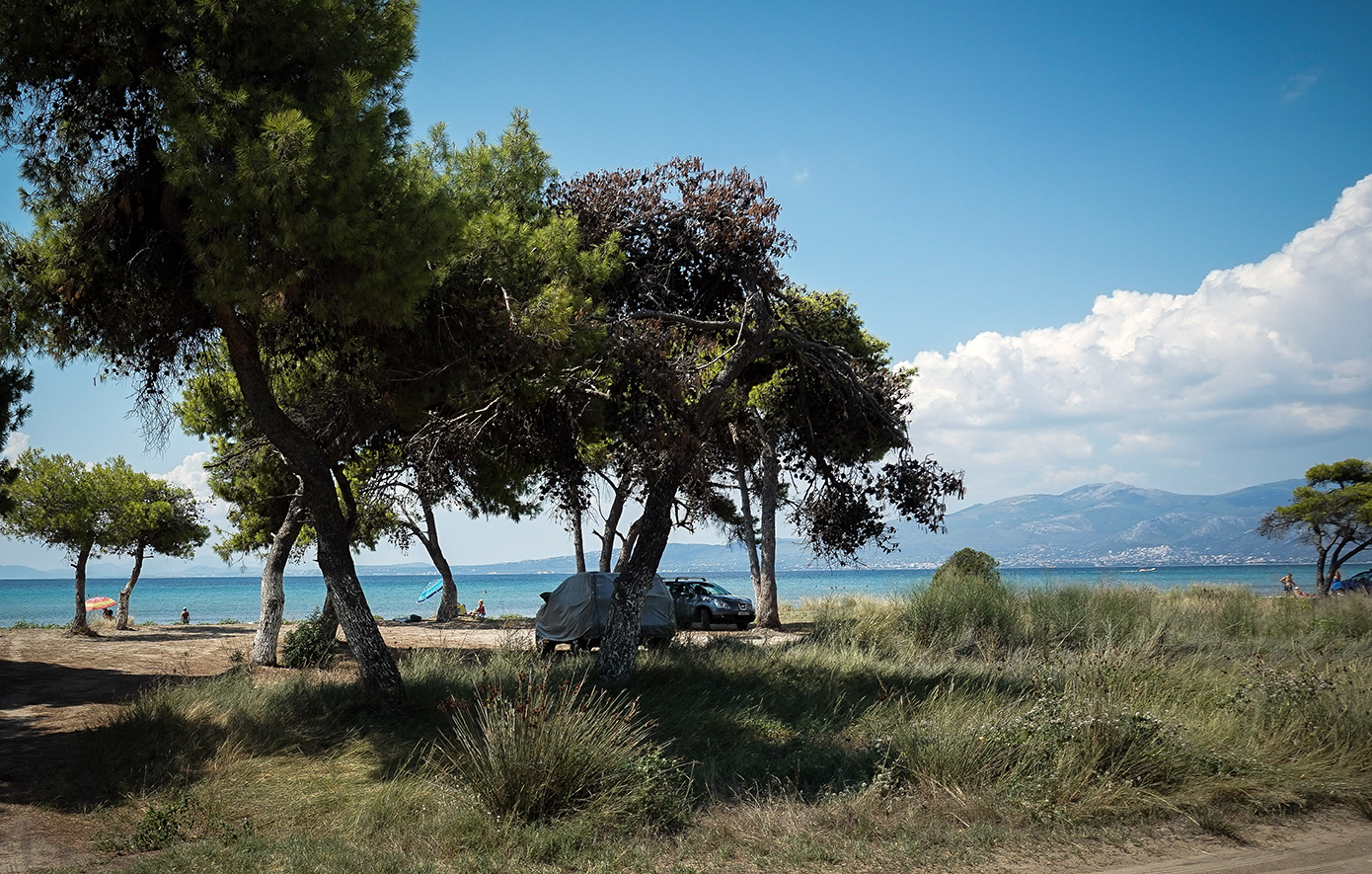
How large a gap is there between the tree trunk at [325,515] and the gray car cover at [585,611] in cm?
660

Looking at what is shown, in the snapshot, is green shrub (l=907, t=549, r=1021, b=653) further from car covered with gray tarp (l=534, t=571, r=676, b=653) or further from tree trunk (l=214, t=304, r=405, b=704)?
tree trunk (l=214, t=304, r=405, b=704)

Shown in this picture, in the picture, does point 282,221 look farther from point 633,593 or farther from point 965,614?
point 965,614

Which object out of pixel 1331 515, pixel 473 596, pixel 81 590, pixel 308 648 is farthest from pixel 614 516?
pixel 473 596

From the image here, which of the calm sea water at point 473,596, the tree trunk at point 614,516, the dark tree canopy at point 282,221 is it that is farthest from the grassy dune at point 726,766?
the tree trunk at point 614,516

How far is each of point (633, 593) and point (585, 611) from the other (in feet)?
21.3

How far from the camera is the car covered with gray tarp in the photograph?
16.9 meters

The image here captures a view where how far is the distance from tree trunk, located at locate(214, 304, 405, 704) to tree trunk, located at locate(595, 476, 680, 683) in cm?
258

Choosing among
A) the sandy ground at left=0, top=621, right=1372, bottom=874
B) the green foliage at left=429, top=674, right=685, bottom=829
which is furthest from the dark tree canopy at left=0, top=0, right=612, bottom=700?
the green foliage at left=429, top=674, right=685, bottom=829

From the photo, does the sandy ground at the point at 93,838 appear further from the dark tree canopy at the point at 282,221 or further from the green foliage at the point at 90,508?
the green foliage at the point at 90,508

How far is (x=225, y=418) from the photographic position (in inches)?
637

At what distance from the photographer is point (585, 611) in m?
16.9

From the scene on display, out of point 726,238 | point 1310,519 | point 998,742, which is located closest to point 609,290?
point 726,238

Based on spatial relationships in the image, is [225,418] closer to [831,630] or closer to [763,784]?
[831,630]

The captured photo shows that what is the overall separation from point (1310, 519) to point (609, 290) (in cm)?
3374
